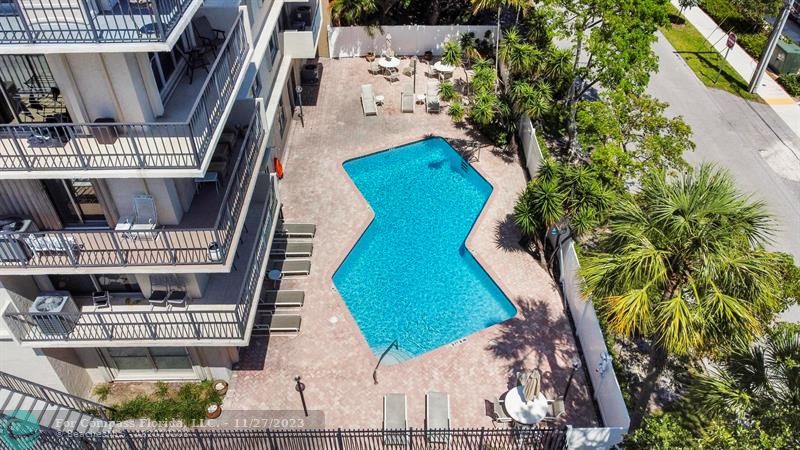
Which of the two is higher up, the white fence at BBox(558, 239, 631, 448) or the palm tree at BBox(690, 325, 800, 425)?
the palm tree at BBox(690, 325, 800, 425)

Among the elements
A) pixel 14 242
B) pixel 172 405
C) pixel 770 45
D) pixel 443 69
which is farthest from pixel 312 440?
pixel 770 45

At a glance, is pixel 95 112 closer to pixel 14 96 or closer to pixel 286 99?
pixel 14 96

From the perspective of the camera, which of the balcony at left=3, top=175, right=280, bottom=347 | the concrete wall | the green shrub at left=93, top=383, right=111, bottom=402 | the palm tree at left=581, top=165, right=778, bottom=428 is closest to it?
the palm tree at left=581, top=165, right=778, bottom=428

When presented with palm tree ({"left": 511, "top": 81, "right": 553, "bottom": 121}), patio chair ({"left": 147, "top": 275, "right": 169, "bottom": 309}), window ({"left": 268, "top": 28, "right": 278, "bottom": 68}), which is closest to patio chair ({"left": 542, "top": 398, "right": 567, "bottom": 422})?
patio chair ({"left": 147, "top": 275, "right": 169, "bottom": 309})

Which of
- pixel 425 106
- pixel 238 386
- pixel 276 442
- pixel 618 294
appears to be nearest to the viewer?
pixel 618 294

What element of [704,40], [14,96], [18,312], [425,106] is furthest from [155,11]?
[704,40]

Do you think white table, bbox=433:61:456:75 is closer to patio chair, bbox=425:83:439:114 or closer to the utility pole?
patio chair, bbox=425:83:439:114
